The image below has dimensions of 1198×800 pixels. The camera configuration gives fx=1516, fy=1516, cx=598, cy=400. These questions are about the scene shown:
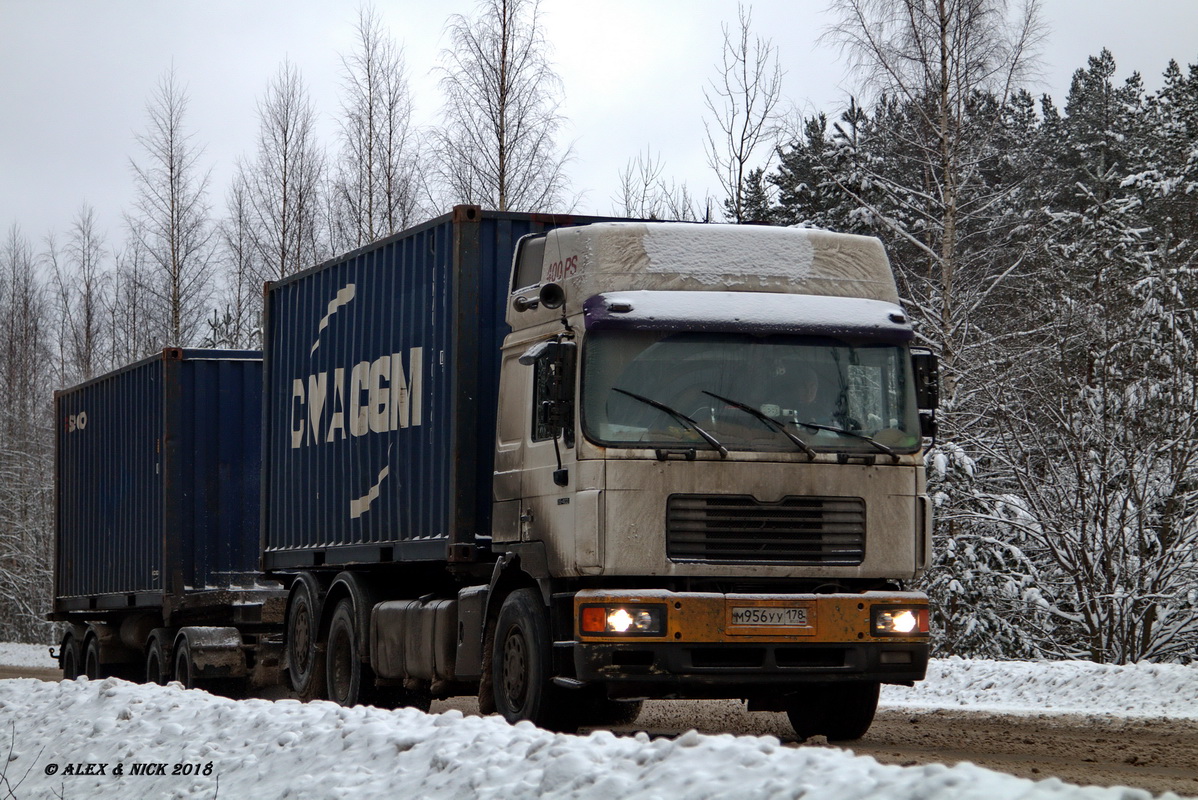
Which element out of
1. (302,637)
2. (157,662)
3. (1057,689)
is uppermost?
(302,637)

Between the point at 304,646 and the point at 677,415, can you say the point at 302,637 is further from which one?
the point at 677,415

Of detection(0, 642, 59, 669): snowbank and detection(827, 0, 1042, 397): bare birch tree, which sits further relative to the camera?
detection(0, 642, 59, 669): snowbank

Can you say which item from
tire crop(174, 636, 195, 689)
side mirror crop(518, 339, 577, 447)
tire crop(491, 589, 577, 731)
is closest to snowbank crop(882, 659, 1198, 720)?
tire crop(491, 589, 577, 731)

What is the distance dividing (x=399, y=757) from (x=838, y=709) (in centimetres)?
389

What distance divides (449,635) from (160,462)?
6.43 m


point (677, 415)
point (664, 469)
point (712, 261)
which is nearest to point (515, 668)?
point (664, 469)

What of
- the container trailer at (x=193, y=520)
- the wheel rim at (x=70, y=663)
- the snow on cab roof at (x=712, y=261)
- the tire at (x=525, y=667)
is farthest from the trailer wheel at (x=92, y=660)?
the snow on cab roof at (x=712, y=261)

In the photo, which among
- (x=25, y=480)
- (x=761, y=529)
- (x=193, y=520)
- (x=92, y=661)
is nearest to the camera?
(x=761, y=529)

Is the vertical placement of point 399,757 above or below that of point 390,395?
below

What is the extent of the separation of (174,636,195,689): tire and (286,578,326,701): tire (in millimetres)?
1851

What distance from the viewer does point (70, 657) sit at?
19812mm

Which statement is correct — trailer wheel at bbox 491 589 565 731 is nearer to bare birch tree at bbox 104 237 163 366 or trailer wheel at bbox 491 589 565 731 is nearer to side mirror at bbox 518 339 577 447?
side mirror at bbox 518 339 577 447

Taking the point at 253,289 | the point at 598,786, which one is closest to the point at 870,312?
the point at 598,786

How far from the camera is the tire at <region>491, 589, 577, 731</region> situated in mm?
9070
